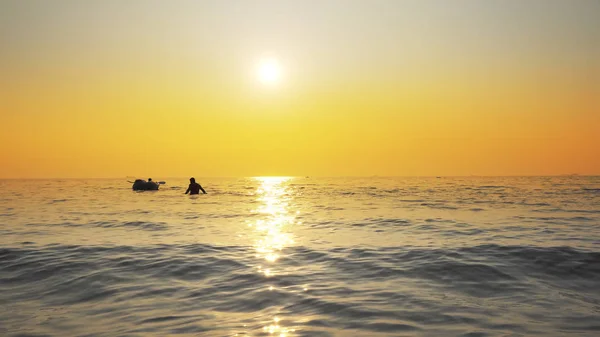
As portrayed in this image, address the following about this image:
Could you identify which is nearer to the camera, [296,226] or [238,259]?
[238,259]

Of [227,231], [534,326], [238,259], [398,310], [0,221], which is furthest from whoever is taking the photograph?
[0,221]

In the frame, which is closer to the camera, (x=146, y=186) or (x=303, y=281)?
(x=303, y=281)

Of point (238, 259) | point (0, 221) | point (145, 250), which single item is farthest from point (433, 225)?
point (0, 221)

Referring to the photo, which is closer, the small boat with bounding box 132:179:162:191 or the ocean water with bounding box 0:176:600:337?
the ocean water with bounding box 0:176:600:337

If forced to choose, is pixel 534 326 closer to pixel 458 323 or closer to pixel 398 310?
pixel 458 323

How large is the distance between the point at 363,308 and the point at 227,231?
10956mm

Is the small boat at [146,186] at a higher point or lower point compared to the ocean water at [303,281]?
higher

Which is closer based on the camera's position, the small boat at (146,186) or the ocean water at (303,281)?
the ocean water at (303,281)

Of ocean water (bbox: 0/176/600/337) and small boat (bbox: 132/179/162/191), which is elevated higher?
small boat (bbox: 132/179/162/191)

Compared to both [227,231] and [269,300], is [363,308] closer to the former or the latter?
[269,300]

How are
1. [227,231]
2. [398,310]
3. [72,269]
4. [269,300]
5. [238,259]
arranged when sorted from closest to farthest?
[398,310], [269,300], [72,269], [238,259], [227,231]

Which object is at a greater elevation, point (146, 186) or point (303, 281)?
point (146, 186)

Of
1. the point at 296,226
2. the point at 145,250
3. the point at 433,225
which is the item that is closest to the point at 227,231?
the point at 296,226

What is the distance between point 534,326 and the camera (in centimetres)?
604
